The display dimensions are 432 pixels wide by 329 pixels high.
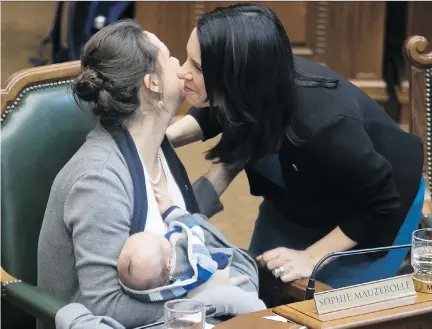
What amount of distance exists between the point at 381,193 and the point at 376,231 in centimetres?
12

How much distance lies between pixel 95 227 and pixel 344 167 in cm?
61

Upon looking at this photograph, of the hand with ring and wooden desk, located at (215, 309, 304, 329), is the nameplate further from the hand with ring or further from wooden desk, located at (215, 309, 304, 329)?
the hand with ring

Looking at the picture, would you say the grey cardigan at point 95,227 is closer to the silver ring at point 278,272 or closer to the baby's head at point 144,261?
the baby's head at point 144,261

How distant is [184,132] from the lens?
2318mm

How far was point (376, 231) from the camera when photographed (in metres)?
2.23

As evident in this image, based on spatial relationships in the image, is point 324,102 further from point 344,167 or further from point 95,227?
point 95,227

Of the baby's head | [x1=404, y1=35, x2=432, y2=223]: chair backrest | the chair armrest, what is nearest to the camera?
the baby's head

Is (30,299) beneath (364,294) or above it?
beneath

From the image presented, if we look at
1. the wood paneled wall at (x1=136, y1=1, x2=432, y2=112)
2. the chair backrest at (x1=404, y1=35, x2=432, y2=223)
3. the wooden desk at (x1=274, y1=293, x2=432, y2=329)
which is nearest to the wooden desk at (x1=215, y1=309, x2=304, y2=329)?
the wooden desk at (x1=274, y1=293, x2=432, y2=329)

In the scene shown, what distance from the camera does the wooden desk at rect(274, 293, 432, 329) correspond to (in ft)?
4.78

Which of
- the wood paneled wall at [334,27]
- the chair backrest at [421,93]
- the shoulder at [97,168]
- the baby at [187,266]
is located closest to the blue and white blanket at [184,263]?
the baby at [187,266]

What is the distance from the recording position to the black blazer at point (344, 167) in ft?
6.81

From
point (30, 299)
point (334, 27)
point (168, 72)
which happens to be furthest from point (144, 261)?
point (334, 27)

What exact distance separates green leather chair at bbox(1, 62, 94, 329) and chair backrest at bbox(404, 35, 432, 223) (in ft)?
3.22
